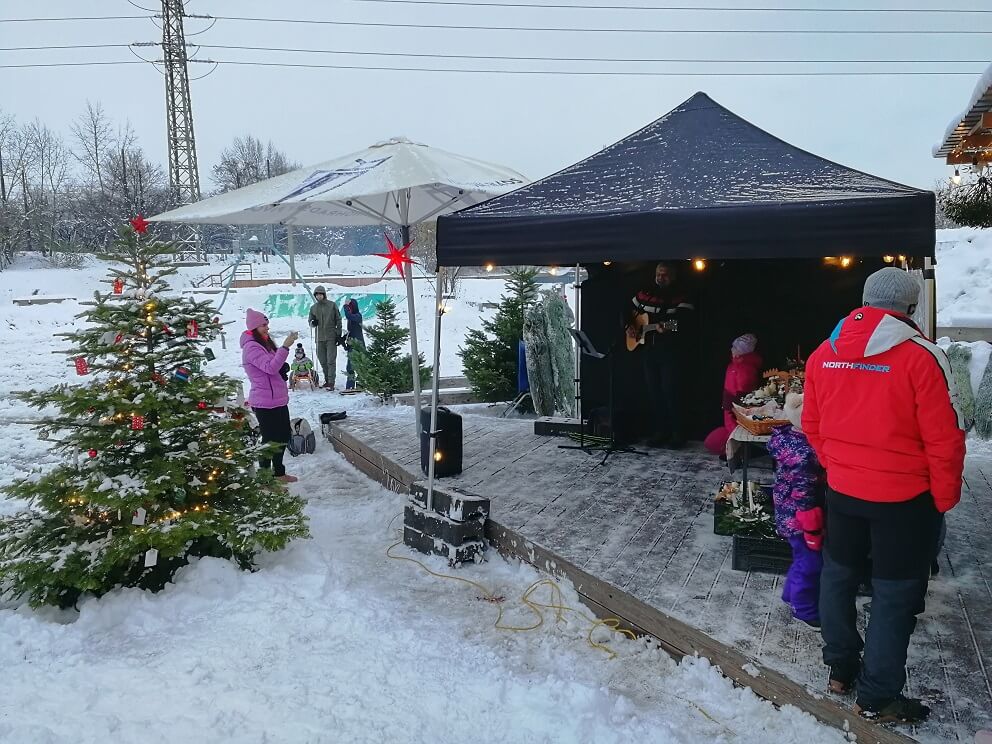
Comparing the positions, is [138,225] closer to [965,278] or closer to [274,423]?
[274,423]

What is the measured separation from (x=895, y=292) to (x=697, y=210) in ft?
4.70

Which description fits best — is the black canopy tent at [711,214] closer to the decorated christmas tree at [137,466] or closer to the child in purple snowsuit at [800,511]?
the child in purple snowsuit at [800,511]

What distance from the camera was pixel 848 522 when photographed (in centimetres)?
269

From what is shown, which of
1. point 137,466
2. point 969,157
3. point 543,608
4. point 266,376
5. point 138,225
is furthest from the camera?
point 969,157

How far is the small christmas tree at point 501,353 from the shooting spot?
980cm

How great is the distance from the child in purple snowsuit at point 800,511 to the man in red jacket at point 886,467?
1.18 feet

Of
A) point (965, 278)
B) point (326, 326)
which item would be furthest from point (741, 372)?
point (326, 326)

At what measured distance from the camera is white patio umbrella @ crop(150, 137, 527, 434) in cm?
590

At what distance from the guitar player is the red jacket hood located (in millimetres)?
4012

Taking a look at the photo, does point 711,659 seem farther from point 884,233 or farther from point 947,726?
point 884,233

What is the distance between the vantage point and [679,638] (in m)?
3.42

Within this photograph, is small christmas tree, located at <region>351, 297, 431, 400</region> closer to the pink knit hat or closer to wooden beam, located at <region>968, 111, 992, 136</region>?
the pink knit hat

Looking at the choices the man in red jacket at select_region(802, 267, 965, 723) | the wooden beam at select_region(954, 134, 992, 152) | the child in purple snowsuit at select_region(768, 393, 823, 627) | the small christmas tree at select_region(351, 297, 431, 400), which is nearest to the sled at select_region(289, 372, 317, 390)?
the small christmas tree at select_region(351, 297, 431, 400)

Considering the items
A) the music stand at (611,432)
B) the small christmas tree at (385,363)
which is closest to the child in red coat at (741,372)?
the music stand at (611,432)
